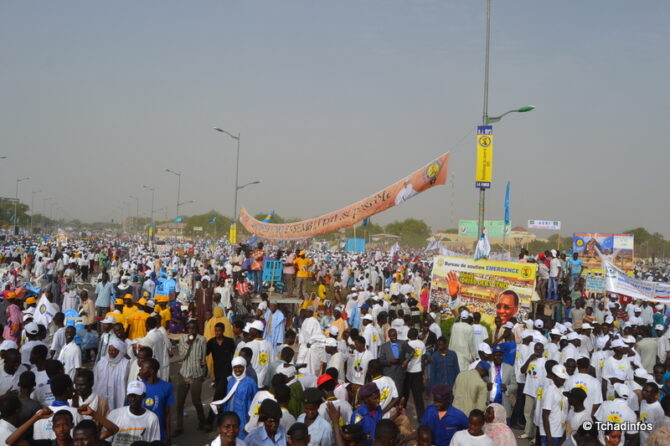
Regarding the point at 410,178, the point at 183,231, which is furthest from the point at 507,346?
the point at 183,231

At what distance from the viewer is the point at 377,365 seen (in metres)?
Result: 5.90

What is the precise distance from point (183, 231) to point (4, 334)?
393 feet

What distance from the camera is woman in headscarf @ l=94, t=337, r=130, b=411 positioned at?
622 centimetres

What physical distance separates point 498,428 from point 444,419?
47 cm

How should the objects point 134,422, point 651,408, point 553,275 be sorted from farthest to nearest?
point 553,275 → point 651,408 → point 134,422

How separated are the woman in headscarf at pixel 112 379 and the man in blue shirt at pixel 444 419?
11.4ft

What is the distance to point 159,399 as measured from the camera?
534cm

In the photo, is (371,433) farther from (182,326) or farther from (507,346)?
(182,326)

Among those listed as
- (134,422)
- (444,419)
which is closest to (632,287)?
(444,419)

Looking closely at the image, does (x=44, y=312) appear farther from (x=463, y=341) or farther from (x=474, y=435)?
(x=474, y=435)

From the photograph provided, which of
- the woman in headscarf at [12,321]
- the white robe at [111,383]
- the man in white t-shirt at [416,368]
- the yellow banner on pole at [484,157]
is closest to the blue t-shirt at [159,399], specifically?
the white robe at [111,383]

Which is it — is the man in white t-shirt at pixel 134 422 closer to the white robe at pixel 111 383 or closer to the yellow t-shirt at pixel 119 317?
the white robe at pixel 111 383

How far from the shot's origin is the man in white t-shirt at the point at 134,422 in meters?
4.58

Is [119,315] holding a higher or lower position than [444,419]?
higher
